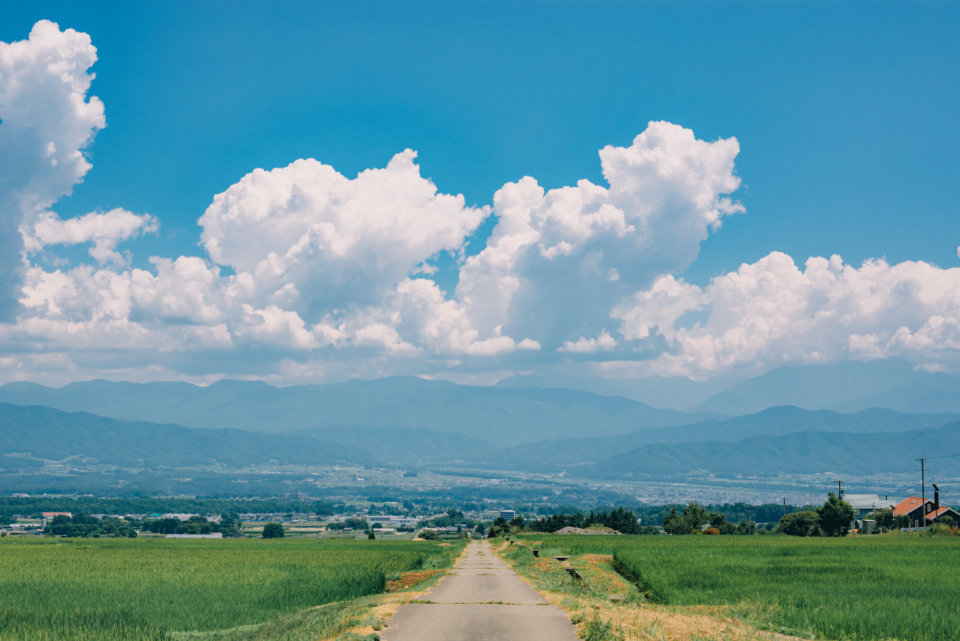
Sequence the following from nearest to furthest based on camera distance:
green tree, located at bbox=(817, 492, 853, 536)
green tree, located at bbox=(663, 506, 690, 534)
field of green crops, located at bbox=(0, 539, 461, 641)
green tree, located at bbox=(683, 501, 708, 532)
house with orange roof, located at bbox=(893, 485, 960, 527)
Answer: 1. field of green crops, located at bbox=(0, 539, 461, 641)
2. green tree, located at bbox=(817, 492, 853, 536)
3. house with orange roof, located at bbox=(893, 485, 960, 527)
4. green tree, located at bbox=(663, 506, 690, 534)
5. green tree, located at bbox=(683, 501, 708, 532)

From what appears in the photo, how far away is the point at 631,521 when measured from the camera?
122562 millimetres

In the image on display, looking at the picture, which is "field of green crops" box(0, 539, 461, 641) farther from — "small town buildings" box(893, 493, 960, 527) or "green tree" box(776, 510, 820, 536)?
"small town buildings" box(893, 493, 960, 527)

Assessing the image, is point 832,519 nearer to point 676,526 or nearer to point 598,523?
point 676,526

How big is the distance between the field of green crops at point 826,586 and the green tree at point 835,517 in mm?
50077

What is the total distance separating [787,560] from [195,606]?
2995 cm

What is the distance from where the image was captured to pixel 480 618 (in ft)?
62.3

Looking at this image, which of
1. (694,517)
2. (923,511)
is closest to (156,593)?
(694,517)

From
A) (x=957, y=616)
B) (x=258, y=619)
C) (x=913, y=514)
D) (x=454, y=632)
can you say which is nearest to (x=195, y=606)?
(x=258, y=619)

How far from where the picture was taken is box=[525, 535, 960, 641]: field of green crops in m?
18.2

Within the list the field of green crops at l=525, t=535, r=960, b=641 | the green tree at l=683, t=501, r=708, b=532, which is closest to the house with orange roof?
the green tree at l=683, t=501, r=708, b=532

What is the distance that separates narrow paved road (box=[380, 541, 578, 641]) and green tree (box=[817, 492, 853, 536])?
77798mm

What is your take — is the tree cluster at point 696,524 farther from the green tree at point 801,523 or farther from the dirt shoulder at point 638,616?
the dirt shoulder at point 638,616

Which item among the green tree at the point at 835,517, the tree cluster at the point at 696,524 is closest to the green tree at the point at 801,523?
the green tree at the point at 835,517

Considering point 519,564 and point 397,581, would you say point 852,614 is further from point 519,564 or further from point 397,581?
point 519,564
